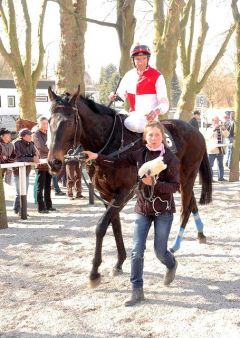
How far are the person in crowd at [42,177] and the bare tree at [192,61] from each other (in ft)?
24.2

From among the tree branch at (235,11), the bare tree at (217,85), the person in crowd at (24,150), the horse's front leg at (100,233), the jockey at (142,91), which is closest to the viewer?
the horse's front leg at (100,233)

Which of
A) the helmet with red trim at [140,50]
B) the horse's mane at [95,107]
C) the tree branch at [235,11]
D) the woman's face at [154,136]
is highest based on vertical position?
the tree branch at [235,11]

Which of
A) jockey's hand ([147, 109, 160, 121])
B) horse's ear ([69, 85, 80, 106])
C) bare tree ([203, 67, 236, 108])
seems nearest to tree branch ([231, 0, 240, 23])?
jockey's hand ([147, 109, 160, 121])

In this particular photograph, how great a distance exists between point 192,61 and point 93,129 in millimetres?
14269

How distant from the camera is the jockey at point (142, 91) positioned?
525 centimetres

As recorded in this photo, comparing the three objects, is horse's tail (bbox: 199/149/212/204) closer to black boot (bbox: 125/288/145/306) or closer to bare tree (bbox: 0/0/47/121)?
black boot (bbox: 125/288/145/306)

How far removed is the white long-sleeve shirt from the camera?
5441 millimetres

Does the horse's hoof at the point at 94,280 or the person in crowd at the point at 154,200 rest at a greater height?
the person in crowd at the point at 154,200

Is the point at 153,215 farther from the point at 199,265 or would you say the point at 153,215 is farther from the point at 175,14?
the point at 175,14

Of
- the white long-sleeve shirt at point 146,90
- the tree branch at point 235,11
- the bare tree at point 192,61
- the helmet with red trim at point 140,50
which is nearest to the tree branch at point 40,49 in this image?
the bare tree at point 192,61

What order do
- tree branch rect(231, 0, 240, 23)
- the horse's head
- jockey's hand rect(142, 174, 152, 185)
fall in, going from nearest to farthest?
jockey's hand rect(142, 174, 152, 185), the horse's head, tree branch rect(231, 0, 240, 23)

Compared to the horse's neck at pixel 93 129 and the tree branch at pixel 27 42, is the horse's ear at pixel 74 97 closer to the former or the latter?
the horse's neck at pixel 93 129

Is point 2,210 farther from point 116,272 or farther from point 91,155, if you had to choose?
point 91,155

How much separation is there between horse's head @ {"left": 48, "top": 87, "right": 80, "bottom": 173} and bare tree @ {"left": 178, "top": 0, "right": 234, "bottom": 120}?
1162 centimetres
